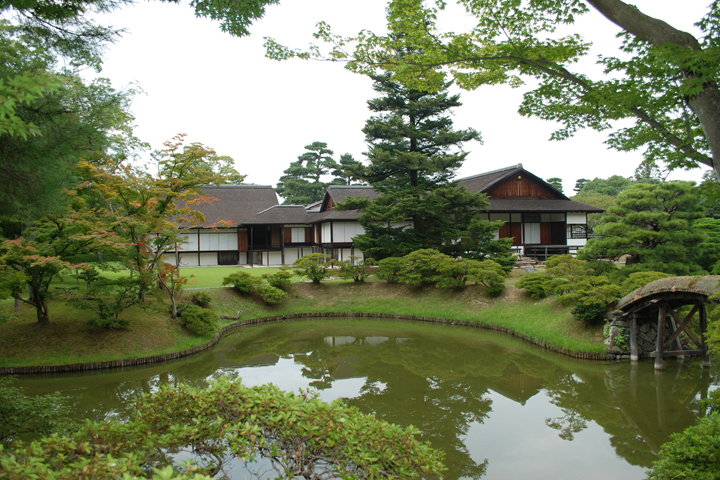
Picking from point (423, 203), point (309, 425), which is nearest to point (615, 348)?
point (423, 203)

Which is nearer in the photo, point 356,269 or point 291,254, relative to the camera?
point 356,269

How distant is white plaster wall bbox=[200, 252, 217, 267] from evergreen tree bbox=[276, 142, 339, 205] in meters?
13.2

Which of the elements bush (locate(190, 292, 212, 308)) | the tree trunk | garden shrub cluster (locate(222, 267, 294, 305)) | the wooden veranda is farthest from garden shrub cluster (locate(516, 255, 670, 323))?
bush (locate(190, 292, 212, 308))

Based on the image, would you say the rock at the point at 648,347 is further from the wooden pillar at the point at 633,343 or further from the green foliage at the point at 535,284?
the green foliage at the point at 535,284

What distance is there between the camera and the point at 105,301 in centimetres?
1140

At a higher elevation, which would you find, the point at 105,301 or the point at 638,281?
the point at 638,281

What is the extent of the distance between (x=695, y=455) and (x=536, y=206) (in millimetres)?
19249

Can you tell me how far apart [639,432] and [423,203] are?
38.7ft

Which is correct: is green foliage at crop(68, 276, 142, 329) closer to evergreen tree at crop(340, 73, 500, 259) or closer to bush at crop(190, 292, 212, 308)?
bush at crop(190, 292, 212, 308)

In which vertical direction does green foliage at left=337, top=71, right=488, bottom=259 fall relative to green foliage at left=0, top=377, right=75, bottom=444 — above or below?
above

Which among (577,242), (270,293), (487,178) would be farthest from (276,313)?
(577,242)

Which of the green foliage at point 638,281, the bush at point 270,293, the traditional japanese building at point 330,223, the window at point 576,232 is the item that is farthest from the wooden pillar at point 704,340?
the window at point 576,232

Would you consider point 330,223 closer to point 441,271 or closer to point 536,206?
point 441,271

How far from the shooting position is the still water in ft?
20.8
